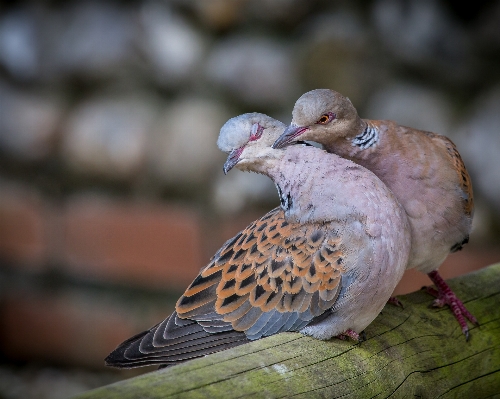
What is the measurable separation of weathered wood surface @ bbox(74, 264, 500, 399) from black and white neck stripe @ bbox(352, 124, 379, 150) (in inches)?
15.1

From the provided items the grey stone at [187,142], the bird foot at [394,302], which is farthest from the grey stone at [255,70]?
the bird foot at [394,302]

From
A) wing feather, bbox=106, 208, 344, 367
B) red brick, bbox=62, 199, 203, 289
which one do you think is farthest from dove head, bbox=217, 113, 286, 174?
red brick, bbox=62, 199, 203, 289

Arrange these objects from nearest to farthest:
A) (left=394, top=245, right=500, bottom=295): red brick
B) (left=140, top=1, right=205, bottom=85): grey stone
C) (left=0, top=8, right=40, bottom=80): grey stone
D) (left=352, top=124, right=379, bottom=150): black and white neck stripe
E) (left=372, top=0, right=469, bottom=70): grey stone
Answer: (left=352, top=124, right=379, bottom=150): black and white neck stripe, (left=372, top=0, right=469, bottom=70): grey stone, (left=394, top=245, right=500, bottom=295): red brick, (left=140, top=1, right=205, bottom=85): grey stone, (left=0, top=8, right=40, bottom=80): grey stone

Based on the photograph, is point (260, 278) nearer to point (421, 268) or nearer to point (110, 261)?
point (421, 268)

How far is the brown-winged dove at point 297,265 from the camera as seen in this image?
1.53 metres

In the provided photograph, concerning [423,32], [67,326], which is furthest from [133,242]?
[423,32]

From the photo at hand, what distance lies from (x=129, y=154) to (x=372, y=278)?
1.98 meters

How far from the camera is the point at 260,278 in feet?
5.30

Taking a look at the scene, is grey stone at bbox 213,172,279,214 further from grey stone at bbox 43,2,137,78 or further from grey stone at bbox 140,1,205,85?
grey stone at bbox 43,2,137,78

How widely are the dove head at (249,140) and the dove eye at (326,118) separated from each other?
9 cm

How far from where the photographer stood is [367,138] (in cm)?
170

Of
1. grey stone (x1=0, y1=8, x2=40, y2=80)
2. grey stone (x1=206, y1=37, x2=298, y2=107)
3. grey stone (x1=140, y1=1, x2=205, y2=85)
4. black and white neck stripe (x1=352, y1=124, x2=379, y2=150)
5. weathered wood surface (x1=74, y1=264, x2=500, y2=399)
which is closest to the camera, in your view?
weathered wood surface (x1=74, y1=264, x2=500, y2=399)

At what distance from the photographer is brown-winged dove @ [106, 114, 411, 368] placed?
153 centimetres

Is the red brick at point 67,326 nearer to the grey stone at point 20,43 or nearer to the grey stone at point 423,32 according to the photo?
the grey stone at point 20,43
